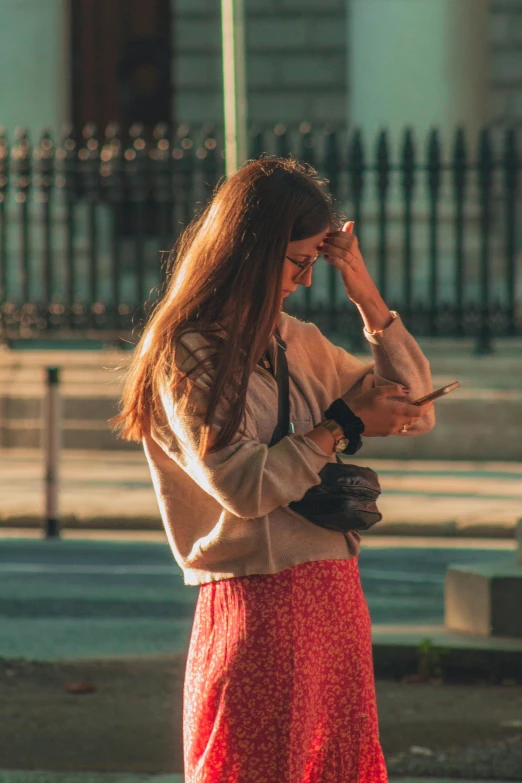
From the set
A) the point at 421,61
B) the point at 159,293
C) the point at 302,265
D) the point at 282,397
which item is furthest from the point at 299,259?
the point at 421,61

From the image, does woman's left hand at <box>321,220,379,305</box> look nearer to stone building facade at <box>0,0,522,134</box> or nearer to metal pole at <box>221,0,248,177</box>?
metal pole at <box>221,0,248,177</box>

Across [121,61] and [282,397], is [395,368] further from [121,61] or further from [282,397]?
[121,61]

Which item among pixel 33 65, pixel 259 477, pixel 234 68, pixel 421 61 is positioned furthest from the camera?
pixel 33 65

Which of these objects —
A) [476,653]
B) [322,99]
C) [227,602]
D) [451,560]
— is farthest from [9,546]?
[322,99]

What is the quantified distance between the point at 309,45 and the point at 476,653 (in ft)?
55.2

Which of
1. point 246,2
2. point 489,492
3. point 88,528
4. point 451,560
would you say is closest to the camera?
point 451,560

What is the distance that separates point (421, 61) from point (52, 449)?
852 centimetres

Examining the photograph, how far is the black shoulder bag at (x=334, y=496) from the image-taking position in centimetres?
301

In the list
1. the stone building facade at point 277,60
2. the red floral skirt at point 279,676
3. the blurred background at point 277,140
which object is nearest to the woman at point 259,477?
the red floral skirt at point 279,676

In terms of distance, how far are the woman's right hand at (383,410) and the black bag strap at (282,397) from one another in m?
0.12

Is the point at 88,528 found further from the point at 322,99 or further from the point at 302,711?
the point at 322,99

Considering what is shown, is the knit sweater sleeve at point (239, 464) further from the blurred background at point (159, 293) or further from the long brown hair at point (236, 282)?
the blurred background at point (159, 293)

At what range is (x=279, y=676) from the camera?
3.02 metres

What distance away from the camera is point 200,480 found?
292 cm
